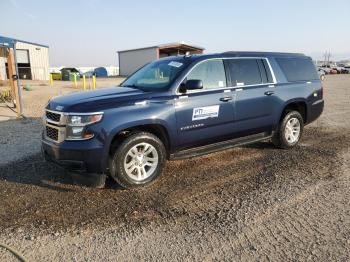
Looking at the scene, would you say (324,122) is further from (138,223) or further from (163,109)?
(138,223)

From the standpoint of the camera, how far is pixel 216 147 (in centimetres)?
541

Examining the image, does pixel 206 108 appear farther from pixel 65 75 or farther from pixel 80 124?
pixel 65 75

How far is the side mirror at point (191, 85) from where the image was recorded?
4852 mm

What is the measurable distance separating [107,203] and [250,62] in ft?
11.8

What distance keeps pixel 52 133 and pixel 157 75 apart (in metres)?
1.97

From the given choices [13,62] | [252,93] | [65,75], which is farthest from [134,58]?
[252,93]

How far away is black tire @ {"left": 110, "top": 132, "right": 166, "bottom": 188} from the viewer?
4418 mm

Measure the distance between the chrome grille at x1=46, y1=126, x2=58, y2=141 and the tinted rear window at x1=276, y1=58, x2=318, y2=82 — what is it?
4.41 m

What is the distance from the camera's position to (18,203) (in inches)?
165

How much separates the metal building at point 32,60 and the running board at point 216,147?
38006 mm

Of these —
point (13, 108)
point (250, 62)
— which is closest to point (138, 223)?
point (250, 62)

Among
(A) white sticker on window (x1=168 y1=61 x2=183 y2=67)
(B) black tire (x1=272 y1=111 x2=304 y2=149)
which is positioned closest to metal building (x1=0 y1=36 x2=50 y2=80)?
(A) white sticker on window (x1=168 y1=61 x2=183 y2=67)

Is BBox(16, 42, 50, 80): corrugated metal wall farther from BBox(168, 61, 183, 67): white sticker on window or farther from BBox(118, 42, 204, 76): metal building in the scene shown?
BBox(168, 61, 183, 67): white sticker on window

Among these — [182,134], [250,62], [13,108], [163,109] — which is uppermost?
[250,62]
